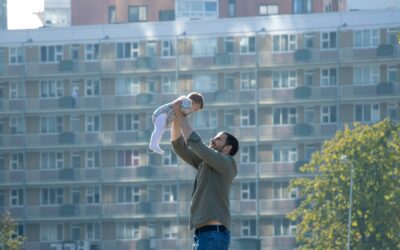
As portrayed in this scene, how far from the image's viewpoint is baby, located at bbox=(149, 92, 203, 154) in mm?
19141

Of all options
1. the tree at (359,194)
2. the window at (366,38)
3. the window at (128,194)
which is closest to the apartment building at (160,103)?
the window at (366,38)

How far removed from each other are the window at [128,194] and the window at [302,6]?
2185 cm

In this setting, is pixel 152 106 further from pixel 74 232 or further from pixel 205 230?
pixel 205 230

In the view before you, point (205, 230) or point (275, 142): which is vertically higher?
point (205, 230)

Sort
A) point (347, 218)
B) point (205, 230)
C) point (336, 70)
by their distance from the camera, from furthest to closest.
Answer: point (336, 70) < point (347, 218) < point (205, 230)

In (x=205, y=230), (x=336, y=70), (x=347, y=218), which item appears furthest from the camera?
(x=336, y=70)

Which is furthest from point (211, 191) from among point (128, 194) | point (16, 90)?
point (16, 90)

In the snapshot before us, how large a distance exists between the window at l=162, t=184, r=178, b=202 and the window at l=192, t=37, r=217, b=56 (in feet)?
33.0

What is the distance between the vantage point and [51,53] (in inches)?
5763

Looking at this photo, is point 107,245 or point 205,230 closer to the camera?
point 205,230

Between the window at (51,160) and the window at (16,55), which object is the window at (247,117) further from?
the window at (16,55)

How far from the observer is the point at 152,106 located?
143875 mm

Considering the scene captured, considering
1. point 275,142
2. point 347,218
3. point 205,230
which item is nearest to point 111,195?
point 275,142

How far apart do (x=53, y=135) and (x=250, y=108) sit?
15.5m
